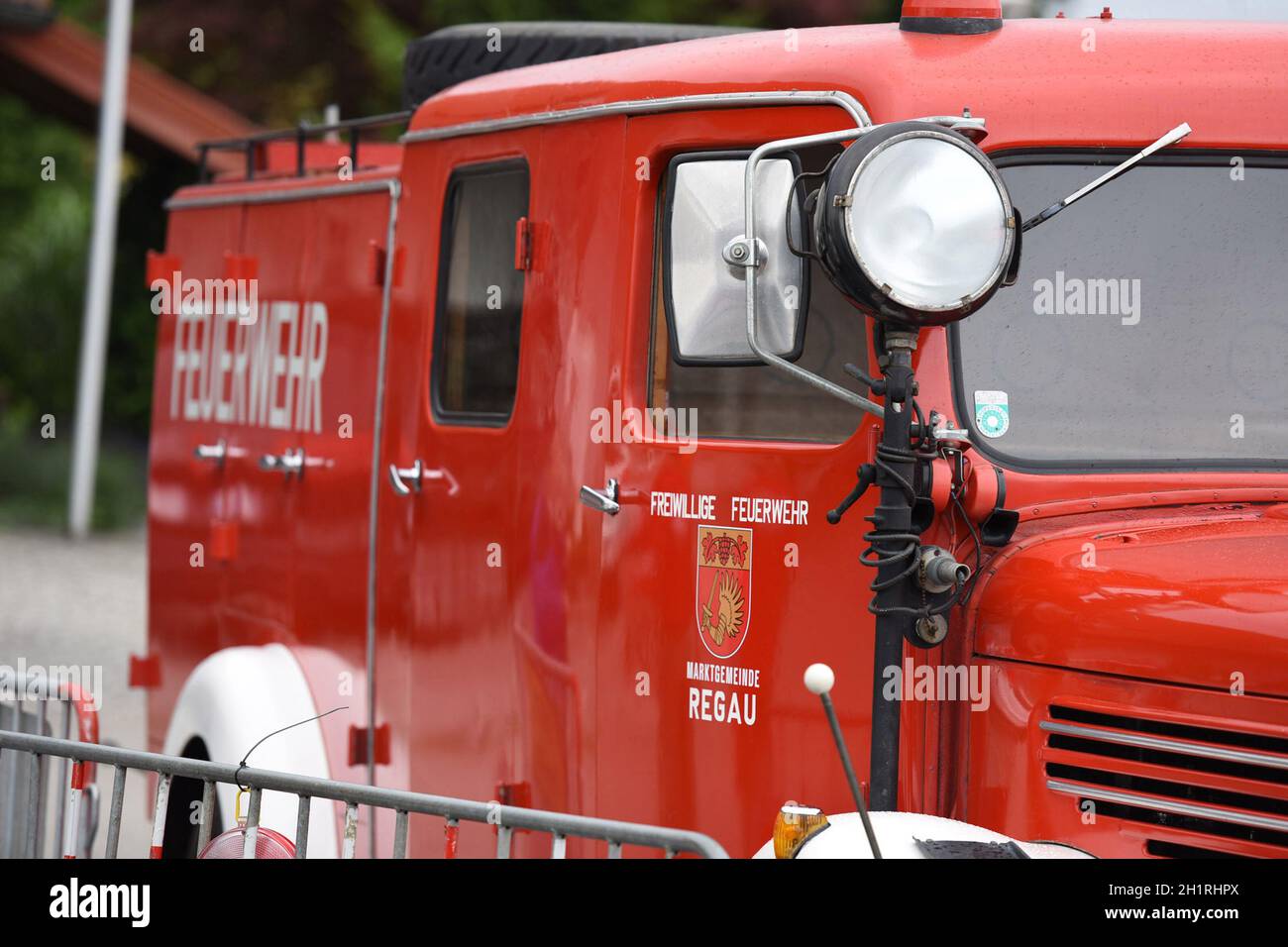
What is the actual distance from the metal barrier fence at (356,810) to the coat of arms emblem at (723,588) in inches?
16.8

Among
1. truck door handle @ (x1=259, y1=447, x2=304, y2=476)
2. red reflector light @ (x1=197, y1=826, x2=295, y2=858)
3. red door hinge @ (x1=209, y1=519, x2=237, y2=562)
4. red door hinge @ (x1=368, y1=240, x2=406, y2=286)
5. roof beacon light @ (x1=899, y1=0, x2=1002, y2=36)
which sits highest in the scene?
roof beacon light @ (x1=899, y1=0, x2=1002, y2=36)

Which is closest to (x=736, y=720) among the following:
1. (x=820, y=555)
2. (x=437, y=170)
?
(x=820, y=555)

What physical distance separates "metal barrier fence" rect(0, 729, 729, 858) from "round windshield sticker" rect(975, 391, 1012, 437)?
103 cm

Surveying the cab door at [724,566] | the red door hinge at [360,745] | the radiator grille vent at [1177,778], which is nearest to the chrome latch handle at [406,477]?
the red door hinge at [360,745]

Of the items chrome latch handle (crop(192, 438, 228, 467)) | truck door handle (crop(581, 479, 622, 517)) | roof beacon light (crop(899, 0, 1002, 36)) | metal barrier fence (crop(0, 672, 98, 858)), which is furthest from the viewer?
chrome latch handle (crop(192, 438, 228, 467))

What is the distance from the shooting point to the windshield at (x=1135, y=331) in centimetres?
386

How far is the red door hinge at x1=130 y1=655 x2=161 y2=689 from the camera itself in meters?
7.28

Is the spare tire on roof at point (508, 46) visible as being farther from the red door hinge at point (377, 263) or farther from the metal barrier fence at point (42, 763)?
the metal barrier fence at point (42, 763)

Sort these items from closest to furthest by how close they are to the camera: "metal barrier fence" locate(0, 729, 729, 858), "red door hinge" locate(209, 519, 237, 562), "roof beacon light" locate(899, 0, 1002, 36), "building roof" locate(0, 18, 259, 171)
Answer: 1. "metal barrier fence" locate(0, 729, 729, 858)
2. "roof beacon light" locate(899, 0, 1002, 36)
3. "red door hinge" locate(209, 519, 237, 562)
4. "building roof" locate(0, 18, 259, 171)

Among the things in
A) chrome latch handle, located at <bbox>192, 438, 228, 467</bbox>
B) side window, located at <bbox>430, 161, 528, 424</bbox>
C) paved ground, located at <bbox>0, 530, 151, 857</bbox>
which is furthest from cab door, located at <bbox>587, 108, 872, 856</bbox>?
paved ground, located at <bbox>0, 530, 151, 857</bbox>

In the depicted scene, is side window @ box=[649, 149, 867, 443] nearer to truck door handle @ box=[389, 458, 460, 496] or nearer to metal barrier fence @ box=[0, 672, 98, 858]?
truck door handle @ box=[389, 458, 460, 496]

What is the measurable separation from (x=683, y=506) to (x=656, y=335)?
15.7 inches

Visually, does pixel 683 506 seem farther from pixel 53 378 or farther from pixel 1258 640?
pixel 53 378

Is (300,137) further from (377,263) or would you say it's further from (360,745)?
(360,745)
